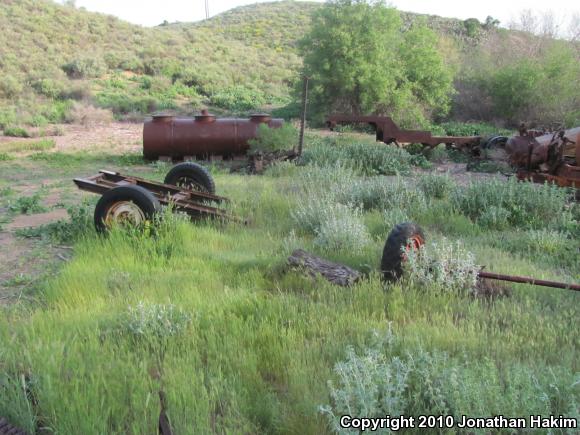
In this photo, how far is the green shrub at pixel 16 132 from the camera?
16094 millimetres

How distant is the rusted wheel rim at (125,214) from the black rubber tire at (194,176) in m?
2.04

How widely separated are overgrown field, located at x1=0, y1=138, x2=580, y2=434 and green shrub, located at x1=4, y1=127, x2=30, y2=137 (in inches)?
463

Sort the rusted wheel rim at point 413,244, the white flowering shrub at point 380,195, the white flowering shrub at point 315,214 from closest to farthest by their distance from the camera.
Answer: the rusted wheel rim at point 413,244 < the white flowering shrub at point 315,214 < the white flowering shrub at point 380,195

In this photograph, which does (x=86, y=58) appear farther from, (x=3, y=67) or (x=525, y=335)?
(x=525, y=335)

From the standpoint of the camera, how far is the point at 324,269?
4.39 meters

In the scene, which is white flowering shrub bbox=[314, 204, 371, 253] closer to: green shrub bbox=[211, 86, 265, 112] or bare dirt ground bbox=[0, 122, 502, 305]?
bare dirt ground bbox=[0, 122, 502, 305]

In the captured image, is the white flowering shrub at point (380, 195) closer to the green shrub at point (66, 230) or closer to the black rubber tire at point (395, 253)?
the black rubber tire at point (395, 253)

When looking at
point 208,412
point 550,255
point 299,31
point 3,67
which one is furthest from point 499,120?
point 299,31

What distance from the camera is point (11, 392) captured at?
103 inches

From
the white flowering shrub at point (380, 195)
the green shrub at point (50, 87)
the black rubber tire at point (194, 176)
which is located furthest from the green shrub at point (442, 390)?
the green shrub at point (50, 87)

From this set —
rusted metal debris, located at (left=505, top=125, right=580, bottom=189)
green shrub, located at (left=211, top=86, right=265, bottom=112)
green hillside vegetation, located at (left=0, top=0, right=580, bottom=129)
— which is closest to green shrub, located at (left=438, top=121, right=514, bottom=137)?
green hillside vegetation, located at (left=0, top=0, right=580, bottom=129)

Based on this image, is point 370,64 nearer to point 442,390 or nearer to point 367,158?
point 367,158

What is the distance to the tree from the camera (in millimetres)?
18250

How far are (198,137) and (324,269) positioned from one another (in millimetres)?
8316
